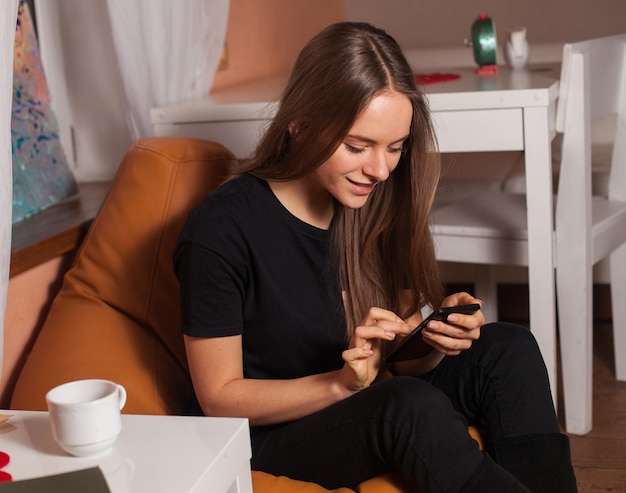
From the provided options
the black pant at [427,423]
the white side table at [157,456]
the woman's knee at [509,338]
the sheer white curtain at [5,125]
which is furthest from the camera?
the woman's knee at [509,338]

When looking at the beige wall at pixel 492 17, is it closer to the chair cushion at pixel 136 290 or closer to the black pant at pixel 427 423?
the chair cushion at pixel 136 290

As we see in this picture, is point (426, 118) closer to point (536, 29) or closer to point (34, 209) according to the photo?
point (34, 209)

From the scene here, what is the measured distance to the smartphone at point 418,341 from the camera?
125cm

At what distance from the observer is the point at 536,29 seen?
11.5 ft

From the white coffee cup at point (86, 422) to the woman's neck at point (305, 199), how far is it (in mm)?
516

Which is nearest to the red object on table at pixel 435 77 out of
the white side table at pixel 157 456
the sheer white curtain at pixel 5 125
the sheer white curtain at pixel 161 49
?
the sheer white curtain at pixel 161 49

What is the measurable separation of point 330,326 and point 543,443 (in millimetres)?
351

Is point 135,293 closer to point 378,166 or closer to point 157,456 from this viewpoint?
point 378,166

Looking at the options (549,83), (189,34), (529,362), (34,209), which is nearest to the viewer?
(529,362)

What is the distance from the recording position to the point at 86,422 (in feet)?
2.99

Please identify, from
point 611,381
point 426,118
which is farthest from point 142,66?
point 611,381

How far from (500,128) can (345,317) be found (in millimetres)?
640

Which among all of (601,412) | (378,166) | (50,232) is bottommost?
(601,412)

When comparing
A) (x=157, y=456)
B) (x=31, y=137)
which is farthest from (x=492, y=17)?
(x=157, y=456)
